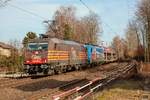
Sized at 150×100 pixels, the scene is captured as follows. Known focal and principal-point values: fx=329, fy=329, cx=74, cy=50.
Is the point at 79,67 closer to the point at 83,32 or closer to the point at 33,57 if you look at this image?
the point at 33,57

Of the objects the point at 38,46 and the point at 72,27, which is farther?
the point at 72,27

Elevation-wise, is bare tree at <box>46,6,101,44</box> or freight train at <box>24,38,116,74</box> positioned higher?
bare tree at <box>46,6,101,44</box>

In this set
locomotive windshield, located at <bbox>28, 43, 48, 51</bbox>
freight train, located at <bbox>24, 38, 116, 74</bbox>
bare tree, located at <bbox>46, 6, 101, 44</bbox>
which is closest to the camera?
freight train, located at <bbox>24, 38, 116, 74</bbox>

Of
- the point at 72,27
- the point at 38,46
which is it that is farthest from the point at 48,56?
the point at 72,27

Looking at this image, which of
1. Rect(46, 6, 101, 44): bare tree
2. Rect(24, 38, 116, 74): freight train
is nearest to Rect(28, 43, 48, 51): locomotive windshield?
Rect(24, 38, 116, 74): freight train

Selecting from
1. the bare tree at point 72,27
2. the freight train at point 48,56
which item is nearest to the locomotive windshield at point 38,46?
the freight train at point 48,56

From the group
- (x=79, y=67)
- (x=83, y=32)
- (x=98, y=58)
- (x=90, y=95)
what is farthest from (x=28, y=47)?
(x=83, y=32)

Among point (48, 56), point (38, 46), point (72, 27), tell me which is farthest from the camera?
point (72, 27)

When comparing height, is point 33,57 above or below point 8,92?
above

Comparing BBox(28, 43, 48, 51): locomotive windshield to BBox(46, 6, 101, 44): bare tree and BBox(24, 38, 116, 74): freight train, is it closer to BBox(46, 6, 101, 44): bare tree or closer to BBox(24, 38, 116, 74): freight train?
BBox(24, 38, 116, 74): freight train

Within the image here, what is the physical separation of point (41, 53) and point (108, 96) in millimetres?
15753

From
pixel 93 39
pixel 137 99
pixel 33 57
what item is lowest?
pixel 137 99

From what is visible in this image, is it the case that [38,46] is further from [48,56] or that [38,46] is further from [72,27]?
[72,27]

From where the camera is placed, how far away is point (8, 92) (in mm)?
19156
